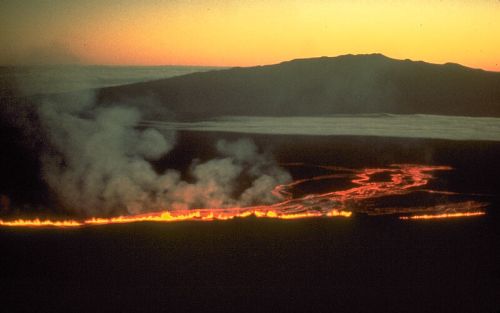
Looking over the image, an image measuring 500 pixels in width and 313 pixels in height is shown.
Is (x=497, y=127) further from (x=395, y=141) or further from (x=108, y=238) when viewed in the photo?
(x=108, y=238)

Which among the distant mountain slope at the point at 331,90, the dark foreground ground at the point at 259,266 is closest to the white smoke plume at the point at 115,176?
the dark foreground ground at the point at 259,266

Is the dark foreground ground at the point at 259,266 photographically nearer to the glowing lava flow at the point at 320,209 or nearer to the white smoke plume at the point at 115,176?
the glowing lava flow at the point at 320,209

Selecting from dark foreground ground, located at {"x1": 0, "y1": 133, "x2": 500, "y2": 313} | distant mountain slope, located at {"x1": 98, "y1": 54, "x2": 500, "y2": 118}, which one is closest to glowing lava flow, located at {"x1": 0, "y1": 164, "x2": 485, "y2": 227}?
dark foreground ground, located at {"x1": 0, "y1": 133, "x2": 500, "y2": 313}

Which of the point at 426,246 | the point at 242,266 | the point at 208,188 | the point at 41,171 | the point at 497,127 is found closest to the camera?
the point at 242,266

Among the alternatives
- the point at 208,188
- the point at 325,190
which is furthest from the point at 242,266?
the point at 325,190

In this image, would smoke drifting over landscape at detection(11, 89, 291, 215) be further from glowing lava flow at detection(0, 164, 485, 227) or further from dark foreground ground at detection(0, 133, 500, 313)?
dark foreground ground at detection(0, 133, 500, 313)

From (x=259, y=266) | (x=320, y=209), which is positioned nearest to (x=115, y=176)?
(x=320, y=209)
